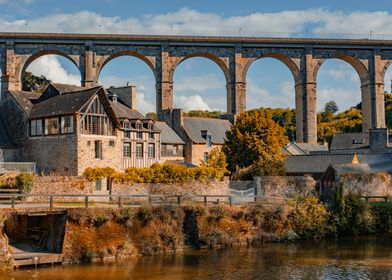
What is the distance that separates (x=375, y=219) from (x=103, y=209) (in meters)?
14.8

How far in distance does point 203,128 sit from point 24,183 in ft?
72.6

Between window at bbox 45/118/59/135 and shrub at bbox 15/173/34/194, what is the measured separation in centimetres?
649

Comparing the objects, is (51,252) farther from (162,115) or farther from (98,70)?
(98,70)

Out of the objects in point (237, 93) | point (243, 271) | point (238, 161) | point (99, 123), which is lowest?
point (243, 271)

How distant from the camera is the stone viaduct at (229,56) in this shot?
49875mm

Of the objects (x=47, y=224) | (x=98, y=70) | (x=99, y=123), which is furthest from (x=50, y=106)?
(x=98, y=70)

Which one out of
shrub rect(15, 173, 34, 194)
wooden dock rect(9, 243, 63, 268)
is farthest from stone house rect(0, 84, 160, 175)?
wooden dock rect(9, 243, 63, 268)

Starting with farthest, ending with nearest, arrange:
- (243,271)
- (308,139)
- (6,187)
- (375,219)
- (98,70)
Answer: (308,139)
(98,70)
(375,219)
(6,187)
(243,271)

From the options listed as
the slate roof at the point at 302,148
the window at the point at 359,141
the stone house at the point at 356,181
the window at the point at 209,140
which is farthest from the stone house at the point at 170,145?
the window at the point at 359,141

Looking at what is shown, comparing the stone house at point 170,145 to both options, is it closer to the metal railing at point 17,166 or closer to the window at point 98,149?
the window at point 98,149

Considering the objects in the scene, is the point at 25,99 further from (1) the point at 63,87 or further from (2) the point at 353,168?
(2) the point at 353,168

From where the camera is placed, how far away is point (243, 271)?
19.0m

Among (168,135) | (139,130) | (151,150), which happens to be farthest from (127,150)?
(168,135)

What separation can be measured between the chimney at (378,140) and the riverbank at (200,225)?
17.8 metres
